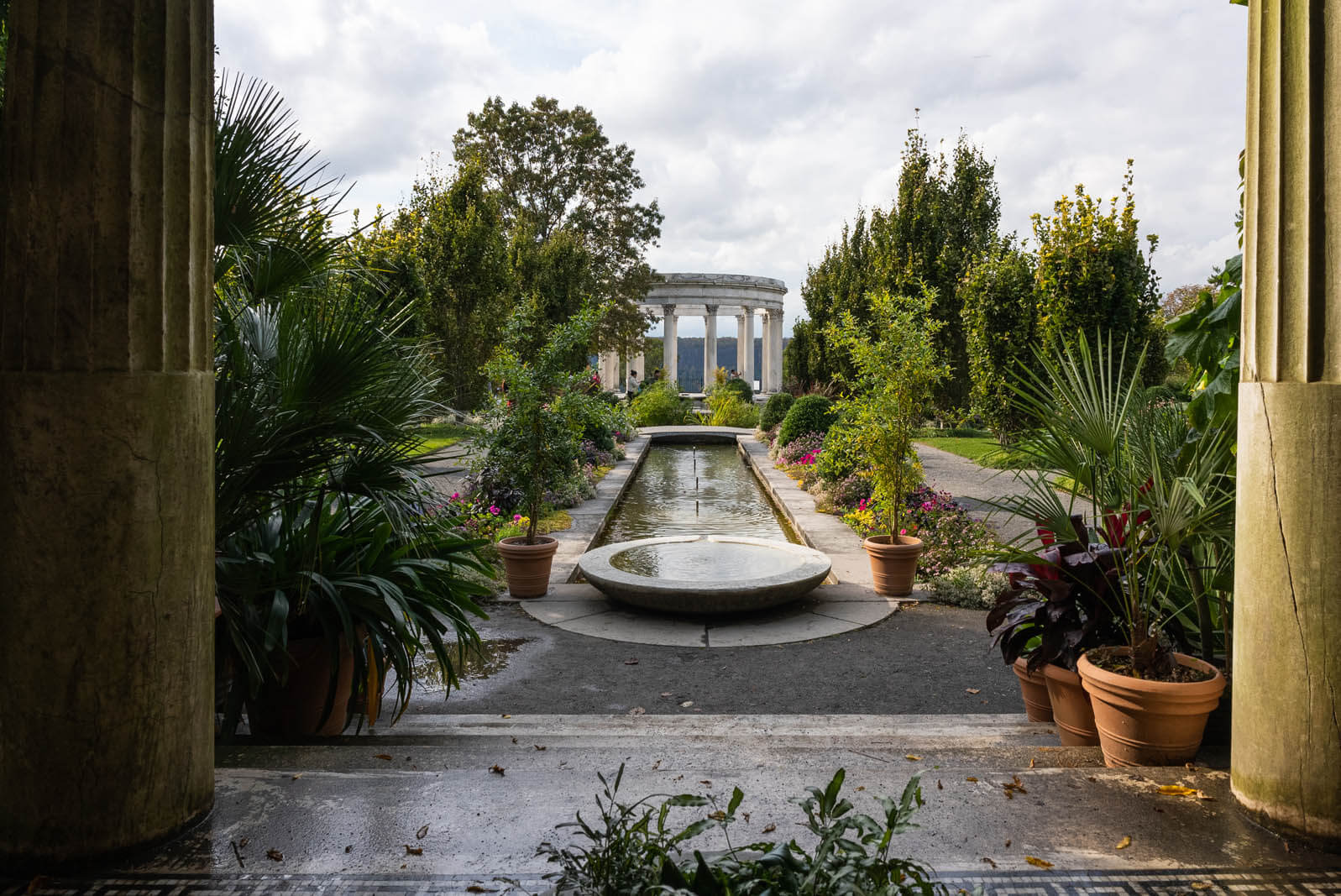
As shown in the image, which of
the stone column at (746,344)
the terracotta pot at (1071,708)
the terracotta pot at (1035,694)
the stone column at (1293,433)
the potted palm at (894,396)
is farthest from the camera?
the stone column at (746,344)

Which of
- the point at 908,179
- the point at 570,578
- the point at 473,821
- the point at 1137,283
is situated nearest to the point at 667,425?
the point at 908,179

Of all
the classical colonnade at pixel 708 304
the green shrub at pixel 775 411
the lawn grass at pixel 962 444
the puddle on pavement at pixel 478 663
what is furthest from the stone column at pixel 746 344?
the puddle on pavement at pixel 478 663

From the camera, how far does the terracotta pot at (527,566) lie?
7996mm

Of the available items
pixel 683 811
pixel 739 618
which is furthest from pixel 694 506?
pixel 683 811

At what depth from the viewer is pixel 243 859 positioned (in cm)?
260

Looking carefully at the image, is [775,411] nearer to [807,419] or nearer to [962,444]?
[807,419]

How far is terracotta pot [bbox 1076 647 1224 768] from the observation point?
3391 millimetres

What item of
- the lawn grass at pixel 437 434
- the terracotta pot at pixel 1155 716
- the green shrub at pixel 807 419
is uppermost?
the green shrub at pixel 807 419

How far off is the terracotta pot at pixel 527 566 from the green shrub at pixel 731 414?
865 inches

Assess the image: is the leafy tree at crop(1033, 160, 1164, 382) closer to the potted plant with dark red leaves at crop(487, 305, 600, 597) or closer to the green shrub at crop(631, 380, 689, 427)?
the potted plant with dark red leaves at crop(487, 305, 600, 597)

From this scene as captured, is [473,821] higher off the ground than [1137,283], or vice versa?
[1137,283]

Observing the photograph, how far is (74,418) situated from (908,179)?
61.6 ft

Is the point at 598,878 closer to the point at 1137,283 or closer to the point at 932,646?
the point at 932,646

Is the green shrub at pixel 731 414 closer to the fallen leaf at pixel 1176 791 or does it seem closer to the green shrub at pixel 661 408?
the green shrub at pixel 661 408
